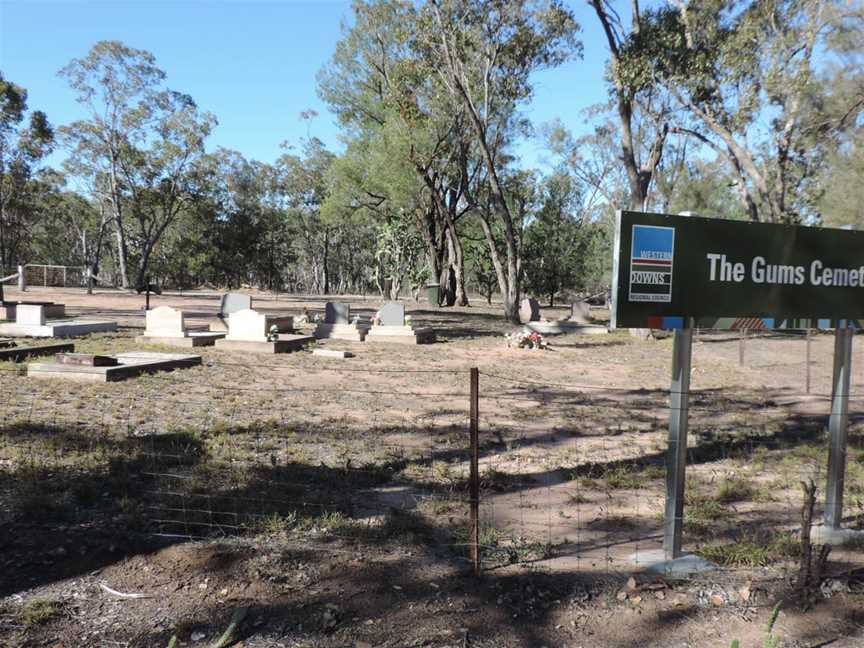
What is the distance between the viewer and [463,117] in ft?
97.1

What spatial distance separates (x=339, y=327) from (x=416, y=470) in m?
11.7

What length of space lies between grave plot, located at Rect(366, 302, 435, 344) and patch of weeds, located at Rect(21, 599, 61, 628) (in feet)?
44.2

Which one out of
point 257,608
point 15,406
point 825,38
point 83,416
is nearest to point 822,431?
point 257,608

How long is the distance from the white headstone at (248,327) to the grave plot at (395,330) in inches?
125

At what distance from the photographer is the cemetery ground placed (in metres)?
3.36

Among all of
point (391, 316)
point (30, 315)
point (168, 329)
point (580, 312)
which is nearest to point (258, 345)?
point (168, 329)

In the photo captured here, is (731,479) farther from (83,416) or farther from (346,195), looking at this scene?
(346,195)

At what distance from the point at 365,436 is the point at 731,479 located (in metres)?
3.46

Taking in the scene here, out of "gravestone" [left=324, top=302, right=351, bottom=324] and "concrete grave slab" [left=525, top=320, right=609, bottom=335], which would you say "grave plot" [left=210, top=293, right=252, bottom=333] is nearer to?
"gravestone" [left=324, top=302, right=351, bottom=324]

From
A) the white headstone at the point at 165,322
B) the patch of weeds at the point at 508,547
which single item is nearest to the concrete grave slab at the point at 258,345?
the white headstone at the point at 165,322

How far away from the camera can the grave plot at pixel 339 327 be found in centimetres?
1727

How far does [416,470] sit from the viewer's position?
5.90m

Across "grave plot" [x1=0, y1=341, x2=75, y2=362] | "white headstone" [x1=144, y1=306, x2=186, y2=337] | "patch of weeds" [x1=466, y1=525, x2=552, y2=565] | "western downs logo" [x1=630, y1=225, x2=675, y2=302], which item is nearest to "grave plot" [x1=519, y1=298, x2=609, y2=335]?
"white headstone" [x1=144, y1=306, x2=186, y2=337]

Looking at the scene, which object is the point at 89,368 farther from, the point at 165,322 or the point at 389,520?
the point at 389,520
